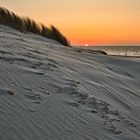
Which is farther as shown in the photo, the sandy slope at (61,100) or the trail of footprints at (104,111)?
the trail of footprints at (104,111)

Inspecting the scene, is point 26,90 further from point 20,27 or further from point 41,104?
point 20,27

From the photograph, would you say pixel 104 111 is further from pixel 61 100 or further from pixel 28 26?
pixel 28 26

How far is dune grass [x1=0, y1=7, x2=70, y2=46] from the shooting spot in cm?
1293

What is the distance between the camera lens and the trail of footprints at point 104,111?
17.0 ft

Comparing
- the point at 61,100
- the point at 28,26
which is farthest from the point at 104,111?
the point at 28,26

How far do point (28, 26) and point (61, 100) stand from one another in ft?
28.3

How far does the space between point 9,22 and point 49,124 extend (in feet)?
28.6

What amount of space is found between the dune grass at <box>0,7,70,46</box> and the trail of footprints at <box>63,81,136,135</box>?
724 cm

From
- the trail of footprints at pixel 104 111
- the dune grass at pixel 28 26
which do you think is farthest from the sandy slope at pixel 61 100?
the dune grass at pixel 28 26

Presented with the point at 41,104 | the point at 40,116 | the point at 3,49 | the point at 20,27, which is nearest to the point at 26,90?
the point at 41,104

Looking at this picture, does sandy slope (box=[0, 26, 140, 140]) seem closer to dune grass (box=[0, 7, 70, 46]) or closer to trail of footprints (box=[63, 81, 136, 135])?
trail of footprints (box=[63, 81, 136, 135])

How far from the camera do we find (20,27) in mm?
12938

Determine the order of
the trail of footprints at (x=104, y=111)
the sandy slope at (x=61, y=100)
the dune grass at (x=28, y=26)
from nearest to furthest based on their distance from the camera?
the sandy slope at (x=61, y=100)
the trail of footprints at (x=104, y=111)
the dune grass at (x=28, y=26)

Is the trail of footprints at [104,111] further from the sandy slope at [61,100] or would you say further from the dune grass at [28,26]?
the dune grass at [28,26]
